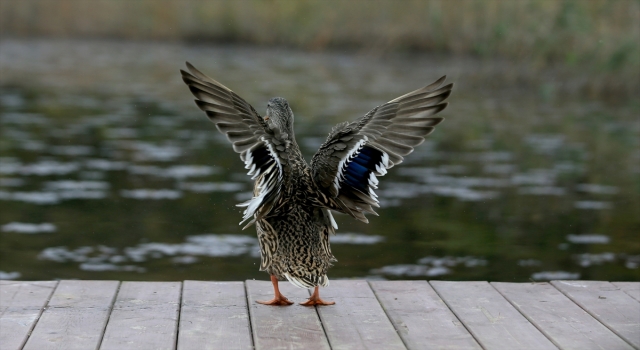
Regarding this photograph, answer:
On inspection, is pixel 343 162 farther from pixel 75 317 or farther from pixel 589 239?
pixel 589 239

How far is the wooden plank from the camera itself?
4.24 metres

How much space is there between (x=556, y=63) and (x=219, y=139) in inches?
304

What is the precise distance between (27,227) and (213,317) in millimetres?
4591

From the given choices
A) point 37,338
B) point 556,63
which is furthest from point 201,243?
point 556,63

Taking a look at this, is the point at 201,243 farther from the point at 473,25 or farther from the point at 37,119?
the point at 473,25

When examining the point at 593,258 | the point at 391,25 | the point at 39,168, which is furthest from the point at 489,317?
the point at 391,25

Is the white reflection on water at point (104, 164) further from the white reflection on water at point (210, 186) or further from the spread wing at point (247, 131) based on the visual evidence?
the spread wing at point (247, 131)

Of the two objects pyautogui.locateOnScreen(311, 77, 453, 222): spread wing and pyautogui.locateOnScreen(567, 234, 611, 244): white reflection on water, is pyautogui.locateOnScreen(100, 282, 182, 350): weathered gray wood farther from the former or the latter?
pyautogui.locateOnScreen(567, 234, 611, 244): white reflection on water

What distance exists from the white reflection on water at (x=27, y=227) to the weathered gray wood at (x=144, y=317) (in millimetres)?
3701

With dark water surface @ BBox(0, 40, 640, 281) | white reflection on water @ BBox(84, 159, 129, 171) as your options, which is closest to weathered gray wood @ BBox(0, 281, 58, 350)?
dark water surface @ BBox(0, 40, 640, 281)

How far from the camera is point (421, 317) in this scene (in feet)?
15.2

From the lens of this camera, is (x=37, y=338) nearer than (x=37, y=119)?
Yes

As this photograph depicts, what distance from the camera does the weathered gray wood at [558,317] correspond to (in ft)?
14.1

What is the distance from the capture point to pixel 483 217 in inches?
378
